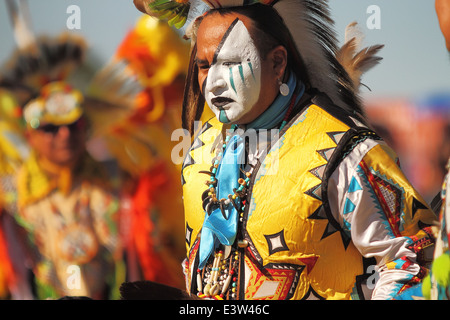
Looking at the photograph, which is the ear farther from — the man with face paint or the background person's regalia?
the background person's regalia

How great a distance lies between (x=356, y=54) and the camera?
8.67 feet

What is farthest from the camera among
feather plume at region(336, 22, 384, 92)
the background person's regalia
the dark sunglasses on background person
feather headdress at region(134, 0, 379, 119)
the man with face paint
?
the dark sunglasses on background person

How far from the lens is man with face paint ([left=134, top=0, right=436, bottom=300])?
6.62 ft

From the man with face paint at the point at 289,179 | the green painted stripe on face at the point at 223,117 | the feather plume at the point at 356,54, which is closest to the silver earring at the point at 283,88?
the man with face paint at the point at 289,179

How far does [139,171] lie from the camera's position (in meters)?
3.87

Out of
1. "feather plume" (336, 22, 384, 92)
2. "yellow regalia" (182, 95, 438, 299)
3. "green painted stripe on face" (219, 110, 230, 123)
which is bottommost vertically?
"yellow regalia" (182, 95, 438, 299)

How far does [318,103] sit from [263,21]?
0.34 meters

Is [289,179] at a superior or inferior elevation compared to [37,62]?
inferior

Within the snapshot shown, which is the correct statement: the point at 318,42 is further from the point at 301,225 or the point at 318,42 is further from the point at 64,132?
the point at 64,132

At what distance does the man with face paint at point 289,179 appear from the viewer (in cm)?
202

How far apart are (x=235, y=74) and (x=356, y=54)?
2.29 ft

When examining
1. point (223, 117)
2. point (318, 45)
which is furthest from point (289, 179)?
point (318, 45)

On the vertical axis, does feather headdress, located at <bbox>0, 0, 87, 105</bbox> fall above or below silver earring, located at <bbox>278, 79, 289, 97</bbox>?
above

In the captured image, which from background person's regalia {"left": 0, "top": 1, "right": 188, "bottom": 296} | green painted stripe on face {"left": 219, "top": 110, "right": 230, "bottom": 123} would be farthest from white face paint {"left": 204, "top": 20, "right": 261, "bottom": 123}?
background person's regalia {"left": 0, "top": 1, "right": 188, "bottom": 296}
